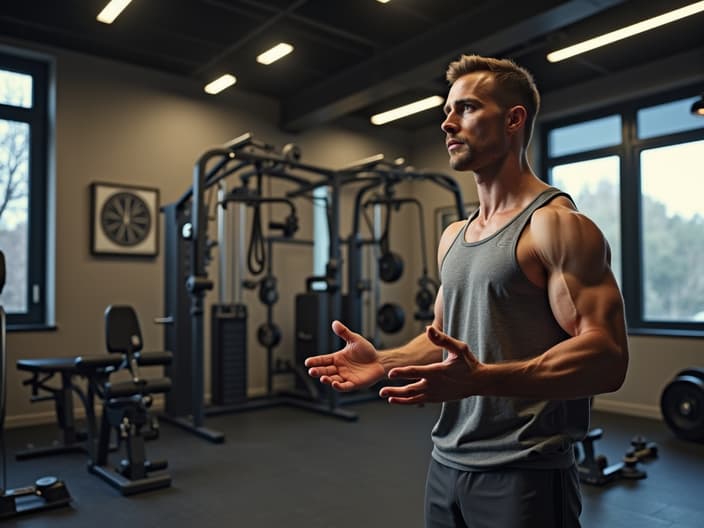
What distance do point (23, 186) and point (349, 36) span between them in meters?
2.92

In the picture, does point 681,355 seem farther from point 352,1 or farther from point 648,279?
point 352,1

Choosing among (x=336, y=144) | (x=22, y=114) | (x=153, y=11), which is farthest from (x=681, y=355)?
(x=22, y=114)

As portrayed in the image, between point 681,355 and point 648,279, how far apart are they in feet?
2.43

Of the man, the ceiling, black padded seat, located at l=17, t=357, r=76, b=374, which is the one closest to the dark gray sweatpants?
the man

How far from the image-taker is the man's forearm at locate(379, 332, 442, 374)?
1.20 m

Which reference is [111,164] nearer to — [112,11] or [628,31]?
[112,11]

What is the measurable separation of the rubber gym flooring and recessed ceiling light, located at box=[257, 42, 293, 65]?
2966 millimetres

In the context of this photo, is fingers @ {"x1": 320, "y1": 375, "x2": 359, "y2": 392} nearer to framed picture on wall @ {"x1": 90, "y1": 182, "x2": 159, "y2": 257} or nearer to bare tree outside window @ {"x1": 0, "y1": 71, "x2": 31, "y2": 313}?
framed picture on wall @ {"x1": 90, "y1": 182, "x2": 159, "y2": 257}

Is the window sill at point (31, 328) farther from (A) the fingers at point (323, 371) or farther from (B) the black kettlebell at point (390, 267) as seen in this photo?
(A) the fingers at point (323, 371)

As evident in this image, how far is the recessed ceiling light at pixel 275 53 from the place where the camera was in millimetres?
4795

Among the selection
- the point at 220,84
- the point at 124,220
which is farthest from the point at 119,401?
the point at 220,84

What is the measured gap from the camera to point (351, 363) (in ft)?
3.80

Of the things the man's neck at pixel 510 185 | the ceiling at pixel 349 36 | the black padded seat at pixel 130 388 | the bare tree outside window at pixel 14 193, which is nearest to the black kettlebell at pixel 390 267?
the ceiling at pixel 349 36

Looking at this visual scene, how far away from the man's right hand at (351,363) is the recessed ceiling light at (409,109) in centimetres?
478
